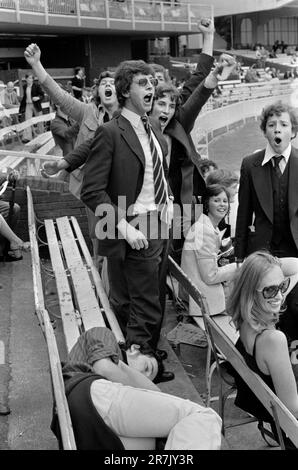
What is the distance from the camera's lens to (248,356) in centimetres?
333

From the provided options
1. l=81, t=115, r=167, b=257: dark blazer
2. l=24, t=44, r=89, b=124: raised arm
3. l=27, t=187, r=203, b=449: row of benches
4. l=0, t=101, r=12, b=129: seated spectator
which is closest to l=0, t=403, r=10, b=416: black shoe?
l=27, t=187, r=203, b=449: row of benches

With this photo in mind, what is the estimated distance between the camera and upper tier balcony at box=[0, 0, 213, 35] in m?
28.4

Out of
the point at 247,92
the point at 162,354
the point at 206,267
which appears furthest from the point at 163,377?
the point at 247,92

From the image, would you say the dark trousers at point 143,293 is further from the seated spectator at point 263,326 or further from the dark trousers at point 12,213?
the dark trousers at point 12,213

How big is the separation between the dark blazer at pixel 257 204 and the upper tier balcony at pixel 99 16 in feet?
81.3

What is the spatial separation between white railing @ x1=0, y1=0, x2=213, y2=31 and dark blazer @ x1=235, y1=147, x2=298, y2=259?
25.0 metres

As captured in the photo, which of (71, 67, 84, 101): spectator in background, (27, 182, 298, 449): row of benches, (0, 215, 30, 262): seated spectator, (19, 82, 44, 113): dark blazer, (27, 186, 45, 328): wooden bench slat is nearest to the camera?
(27, 182, 298, 449): row of benches

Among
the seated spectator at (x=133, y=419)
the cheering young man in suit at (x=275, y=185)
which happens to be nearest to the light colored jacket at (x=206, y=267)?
the cheering young man in suit at (x=275, y=185)

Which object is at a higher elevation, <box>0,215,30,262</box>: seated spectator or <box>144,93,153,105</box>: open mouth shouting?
<box>144,93,153,105</box>: open mouth shouting

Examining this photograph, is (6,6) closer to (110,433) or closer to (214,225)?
(214,225)

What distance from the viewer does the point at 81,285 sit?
5145mm

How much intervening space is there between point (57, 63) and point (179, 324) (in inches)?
1364

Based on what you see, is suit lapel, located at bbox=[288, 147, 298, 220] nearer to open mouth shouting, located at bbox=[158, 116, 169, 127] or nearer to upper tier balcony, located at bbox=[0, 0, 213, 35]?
open mouth shouting, located at bbox=[158, 116, 169, 127]

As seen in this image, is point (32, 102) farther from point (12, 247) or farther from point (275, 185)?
point (275, 185)
